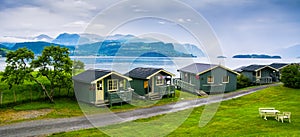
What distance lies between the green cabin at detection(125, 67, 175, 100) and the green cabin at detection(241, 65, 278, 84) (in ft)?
48.8

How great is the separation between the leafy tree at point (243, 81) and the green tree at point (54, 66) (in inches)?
877

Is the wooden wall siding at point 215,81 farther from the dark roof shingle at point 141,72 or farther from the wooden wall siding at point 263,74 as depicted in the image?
the wooden wall siding at point 263,74

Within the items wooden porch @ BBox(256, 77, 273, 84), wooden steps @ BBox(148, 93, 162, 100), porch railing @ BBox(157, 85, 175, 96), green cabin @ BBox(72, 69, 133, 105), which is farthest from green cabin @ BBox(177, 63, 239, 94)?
green cabin @ BBox(72, 69, 133, 105)

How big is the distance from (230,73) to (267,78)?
8.67m

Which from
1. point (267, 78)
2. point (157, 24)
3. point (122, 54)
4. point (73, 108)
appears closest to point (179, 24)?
point (157, 24)

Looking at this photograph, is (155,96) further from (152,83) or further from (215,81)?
(215,81)

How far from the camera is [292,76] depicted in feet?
90.5

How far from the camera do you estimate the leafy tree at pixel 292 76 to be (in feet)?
88.7

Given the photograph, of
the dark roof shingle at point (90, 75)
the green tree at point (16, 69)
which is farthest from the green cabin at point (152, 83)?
the green tree at point (16, 69)

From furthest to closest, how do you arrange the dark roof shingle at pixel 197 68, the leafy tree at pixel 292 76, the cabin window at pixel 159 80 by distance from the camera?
the dark roof shingle at pixel 197 68, the leafy tree at pixel 292 76, the cabin window at pixel 159 80

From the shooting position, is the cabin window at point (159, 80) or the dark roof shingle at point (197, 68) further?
the dark roof shingle at point (197, 68)

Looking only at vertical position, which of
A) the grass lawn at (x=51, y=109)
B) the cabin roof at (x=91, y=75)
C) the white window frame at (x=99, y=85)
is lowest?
the grass lawn at (x=51, y=109)

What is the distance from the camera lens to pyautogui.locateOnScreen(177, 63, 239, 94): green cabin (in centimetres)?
2828

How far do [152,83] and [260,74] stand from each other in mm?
18097
